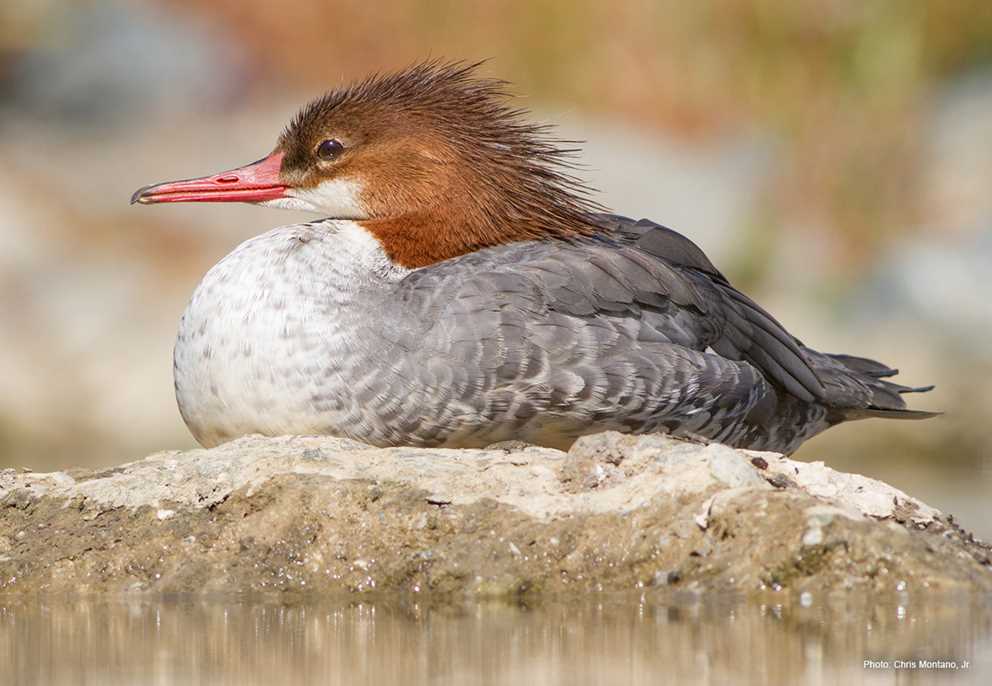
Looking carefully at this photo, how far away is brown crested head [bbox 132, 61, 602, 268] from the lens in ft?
20.3

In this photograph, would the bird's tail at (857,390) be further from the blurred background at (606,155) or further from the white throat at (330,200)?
the blurred background at (606,155)

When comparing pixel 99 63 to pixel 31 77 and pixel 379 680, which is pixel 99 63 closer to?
pixel 31 77

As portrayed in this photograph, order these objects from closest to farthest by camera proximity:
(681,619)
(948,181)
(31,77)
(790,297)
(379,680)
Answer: (379,680) < (681,619) < (790,297) < (948,181) < (31,77)

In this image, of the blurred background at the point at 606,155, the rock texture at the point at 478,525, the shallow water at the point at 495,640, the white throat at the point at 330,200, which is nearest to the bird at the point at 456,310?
the white throat at the point at 330,200

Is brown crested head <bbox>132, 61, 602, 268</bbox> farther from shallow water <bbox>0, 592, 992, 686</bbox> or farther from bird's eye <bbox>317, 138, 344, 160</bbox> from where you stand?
shallow water <bbox>0, 592, 992, 686</bbox>

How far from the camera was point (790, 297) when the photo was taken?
1073 cm

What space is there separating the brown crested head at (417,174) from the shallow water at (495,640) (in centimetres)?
181

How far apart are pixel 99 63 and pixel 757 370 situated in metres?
7.97

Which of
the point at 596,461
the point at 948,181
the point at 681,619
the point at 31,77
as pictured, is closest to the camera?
the point at 681,619

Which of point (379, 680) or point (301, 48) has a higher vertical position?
point (301, 48)

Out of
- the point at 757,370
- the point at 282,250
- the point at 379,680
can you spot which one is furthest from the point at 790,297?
the point at 379,680

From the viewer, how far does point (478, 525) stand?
4898 millimetres

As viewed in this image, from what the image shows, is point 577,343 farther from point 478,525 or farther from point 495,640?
point 495,640

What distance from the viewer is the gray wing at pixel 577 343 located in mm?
5555
